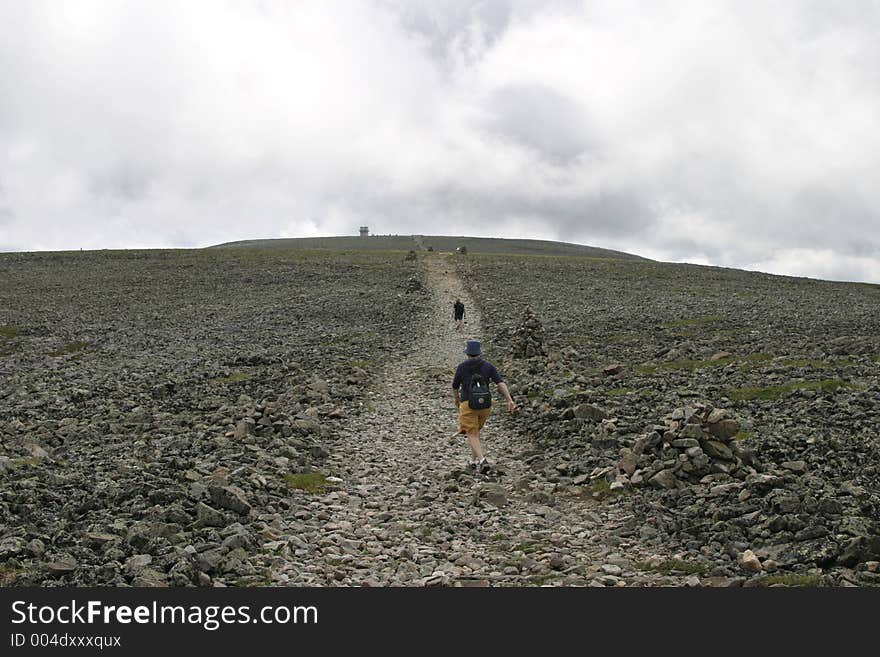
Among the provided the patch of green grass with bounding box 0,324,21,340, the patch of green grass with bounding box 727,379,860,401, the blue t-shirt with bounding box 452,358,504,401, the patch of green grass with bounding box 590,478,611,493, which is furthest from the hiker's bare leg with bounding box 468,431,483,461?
the patch of green grass with bounding box 0,324,21,340

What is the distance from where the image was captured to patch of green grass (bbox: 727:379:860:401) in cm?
2109

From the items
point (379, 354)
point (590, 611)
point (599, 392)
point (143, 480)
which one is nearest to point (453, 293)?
point (379, 354)

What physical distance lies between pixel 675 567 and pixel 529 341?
2443 cm

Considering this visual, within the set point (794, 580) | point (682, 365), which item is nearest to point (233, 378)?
point (682, 365)

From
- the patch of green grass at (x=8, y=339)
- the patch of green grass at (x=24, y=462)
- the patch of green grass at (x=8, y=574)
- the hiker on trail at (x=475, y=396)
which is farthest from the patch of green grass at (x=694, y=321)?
the patch of green grass at (x=8, y=339)

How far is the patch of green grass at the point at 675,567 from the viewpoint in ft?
33.1

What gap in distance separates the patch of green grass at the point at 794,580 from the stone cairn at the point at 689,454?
407 cm

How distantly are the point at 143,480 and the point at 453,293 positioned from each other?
2440 inches

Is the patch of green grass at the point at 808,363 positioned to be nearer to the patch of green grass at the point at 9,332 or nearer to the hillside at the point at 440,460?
the hillside at the point at 440,460

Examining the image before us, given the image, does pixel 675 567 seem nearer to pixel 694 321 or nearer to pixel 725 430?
pixel 725 430

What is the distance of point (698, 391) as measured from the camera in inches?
887

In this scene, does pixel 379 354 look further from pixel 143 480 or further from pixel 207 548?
pixel 207 548

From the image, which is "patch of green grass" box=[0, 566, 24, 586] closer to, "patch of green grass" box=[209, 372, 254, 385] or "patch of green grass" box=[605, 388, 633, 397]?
"patch of green grass" box=[605, 388, 633, 397]

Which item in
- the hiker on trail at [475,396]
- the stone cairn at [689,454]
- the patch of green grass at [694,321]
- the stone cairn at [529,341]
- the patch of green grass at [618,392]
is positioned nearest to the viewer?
the stone cairn at [689,454]
